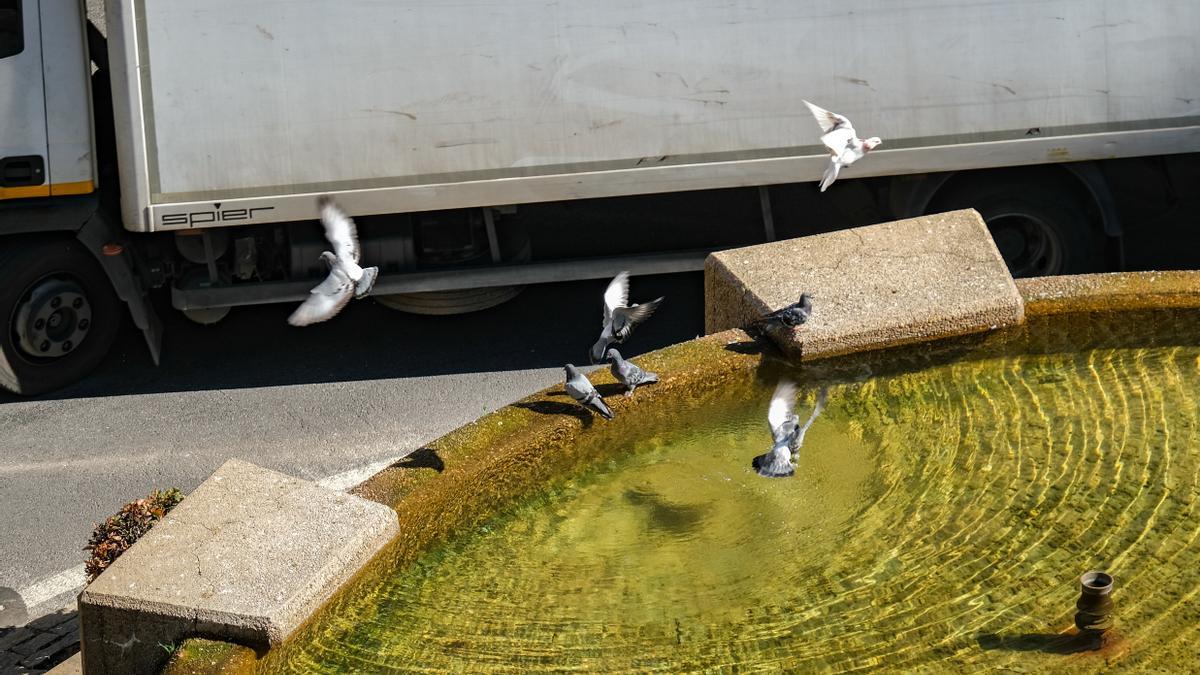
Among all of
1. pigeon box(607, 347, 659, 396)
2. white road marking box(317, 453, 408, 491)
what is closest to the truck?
white road marking box(317, 453, 408, 491)

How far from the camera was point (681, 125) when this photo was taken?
938cm

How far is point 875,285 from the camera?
6.85 m

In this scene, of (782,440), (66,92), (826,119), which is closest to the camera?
(782,440)

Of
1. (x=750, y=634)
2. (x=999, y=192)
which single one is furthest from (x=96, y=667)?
(x=999, y=192)

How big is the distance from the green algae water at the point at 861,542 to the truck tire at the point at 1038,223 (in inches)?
130

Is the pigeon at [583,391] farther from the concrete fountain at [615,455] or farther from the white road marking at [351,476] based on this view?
the white road marking at [351,476]

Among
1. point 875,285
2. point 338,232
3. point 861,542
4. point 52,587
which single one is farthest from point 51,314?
point 861,542

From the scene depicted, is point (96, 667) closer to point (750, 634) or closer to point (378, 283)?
point (750, 634)

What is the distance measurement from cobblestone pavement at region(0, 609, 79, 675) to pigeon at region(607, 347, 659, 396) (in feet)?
9.18

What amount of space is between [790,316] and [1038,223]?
4.24 metres

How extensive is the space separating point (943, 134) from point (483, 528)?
16.8ft

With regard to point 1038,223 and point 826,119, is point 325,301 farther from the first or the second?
point 1038,223

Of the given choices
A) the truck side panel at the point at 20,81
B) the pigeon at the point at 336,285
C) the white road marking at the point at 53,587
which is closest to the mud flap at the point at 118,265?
the truck side panel at the point at 20,81

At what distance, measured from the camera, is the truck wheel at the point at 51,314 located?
31.4 ft
